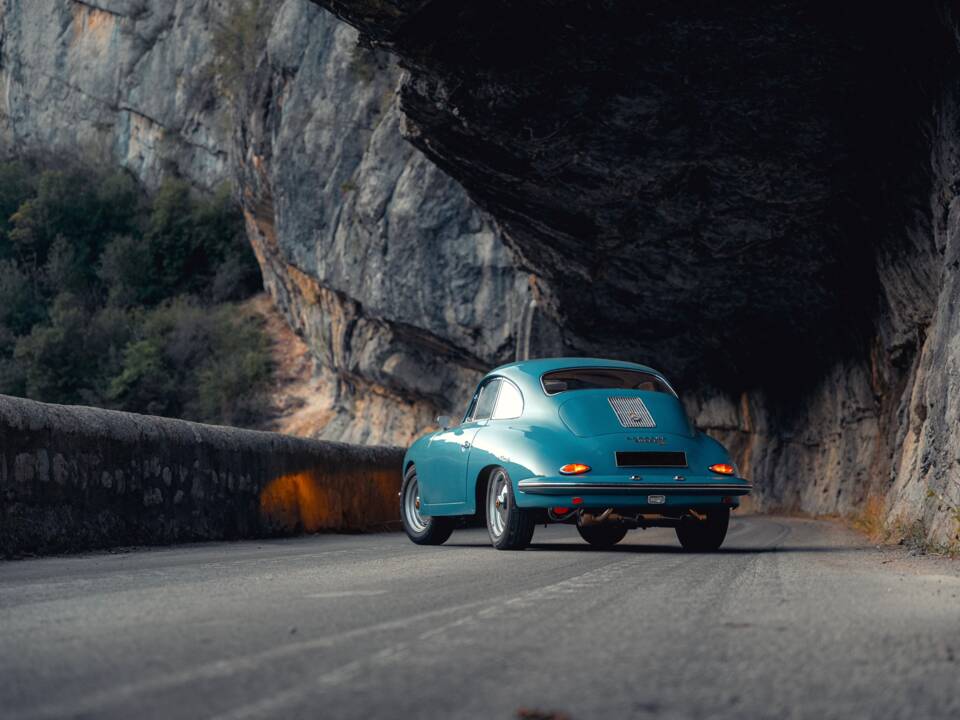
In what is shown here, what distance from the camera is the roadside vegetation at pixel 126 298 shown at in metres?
48.8

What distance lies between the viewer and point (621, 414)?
29.8 ft

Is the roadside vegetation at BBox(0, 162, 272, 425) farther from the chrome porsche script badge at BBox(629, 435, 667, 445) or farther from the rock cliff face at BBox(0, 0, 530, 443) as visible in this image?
the chrome porsche script badge at BBox(629, 435, 667, 445)

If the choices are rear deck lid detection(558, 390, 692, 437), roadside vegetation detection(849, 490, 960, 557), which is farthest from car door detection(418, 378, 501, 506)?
roadside vegetation detection(849, 490, 960, 557)

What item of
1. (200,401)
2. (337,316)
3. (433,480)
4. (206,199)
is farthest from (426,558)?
(206,199)

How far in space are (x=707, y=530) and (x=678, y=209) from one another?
8.02 metres

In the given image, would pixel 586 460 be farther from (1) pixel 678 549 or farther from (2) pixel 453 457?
(2) pixel 453 457

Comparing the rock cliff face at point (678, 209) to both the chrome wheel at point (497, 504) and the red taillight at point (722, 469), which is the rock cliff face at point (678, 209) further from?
the chrome wheel at point (497, 504)

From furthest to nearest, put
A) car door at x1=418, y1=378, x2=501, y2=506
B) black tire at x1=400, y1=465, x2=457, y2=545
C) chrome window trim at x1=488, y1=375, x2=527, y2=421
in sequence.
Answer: black tire at x1=400, y1=465, x2=457, y2=545 → car door at x1=418, y1=378, x2=501, y2=506 → chrome window trim at x1=488, y1=375, x2=527, y2=421

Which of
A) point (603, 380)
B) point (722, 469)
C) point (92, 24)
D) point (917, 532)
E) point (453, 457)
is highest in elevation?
point (92, 24)

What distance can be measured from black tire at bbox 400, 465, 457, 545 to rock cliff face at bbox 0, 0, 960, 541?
4188 mm

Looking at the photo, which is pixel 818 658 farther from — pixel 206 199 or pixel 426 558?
pixel 206 199

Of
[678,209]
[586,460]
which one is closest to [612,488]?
[586,460]

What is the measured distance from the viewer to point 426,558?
26.7ft

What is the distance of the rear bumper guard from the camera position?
848 centimetres
